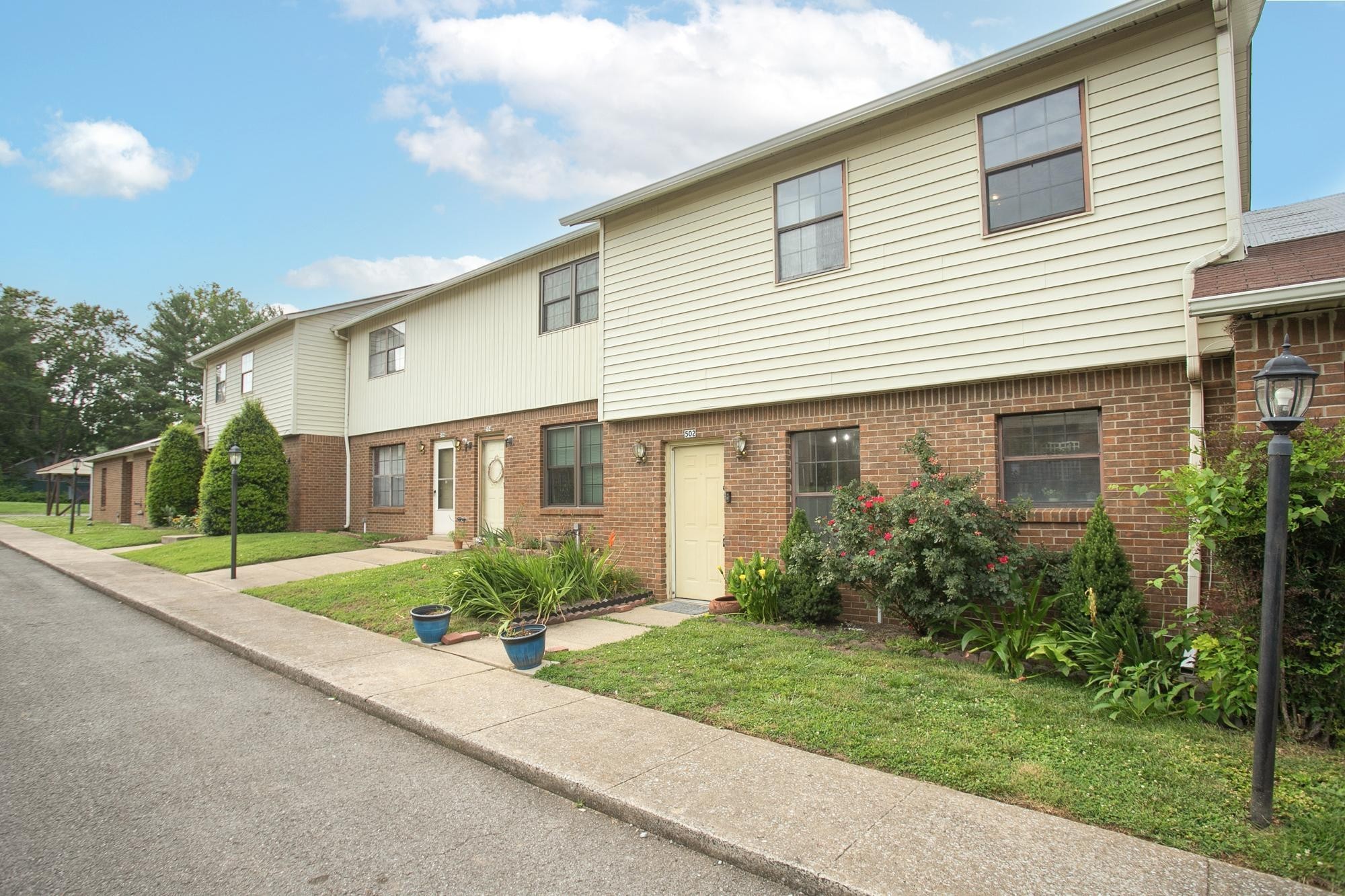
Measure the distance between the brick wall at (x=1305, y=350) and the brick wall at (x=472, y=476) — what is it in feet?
23.9

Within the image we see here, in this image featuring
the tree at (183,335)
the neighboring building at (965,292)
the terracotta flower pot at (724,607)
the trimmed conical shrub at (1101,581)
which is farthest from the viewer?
the tree at (183,335)

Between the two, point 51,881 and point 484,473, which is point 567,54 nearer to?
point 484,473

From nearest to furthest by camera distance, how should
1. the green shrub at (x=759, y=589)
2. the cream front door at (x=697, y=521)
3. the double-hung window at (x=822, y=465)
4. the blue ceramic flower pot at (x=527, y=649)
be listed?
1. the blue ceramic flower pot at (x=527, y=649)
2. the green shrub at (x=759, y=589)
3. the double-hung window at (x=822, y=465)
4. the cream front door at (x=697, y=521)

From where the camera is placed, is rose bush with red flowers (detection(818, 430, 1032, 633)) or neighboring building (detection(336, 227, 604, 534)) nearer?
rose bush with red flowers (detection(818, 430, 1032, 633))

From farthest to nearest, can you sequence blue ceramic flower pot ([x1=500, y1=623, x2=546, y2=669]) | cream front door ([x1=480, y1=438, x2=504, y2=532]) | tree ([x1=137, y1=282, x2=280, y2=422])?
tree ([x1=137, y1=282, x2=280, y2=422]), cream front door ([x1=480, y1=438, x2=504, y2=532]), blue ceramic flower pot ([x1=500, y1=623, x2=546, y2=669])

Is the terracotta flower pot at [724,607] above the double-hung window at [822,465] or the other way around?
the other way around

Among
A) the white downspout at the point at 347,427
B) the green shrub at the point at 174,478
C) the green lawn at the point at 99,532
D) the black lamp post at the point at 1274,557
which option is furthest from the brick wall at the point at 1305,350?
the green shrub at the point at 174,478

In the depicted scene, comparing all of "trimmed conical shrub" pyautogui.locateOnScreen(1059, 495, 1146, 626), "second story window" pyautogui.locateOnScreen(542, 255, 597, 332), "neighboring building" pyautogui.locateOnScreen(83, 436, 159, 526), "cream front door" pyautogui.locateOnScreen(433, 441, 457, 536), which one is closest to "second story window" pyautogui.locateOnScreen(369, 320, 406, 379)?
"cream front door" pyautogui.locateOnScreen(433, 441, 457, 536)

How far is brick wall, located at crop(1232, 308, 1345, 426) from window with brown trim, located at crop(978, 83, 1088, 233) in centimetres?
194

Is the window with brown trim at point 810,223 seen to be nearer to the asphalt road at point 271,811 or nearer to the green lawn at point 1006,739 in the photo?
the green lawn at point 1006,739

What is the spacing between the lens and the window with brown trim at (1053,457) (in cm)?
627

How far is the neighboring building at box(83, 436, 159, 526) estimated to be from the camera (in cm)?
2472

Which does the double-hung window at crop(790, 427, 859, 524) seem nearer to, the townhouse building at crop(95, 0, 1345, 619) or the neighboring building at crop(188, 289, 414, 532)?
the townhouse building at crop(95, 0, 1345, 619)

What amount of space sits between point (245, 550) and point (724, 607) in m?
11.6
